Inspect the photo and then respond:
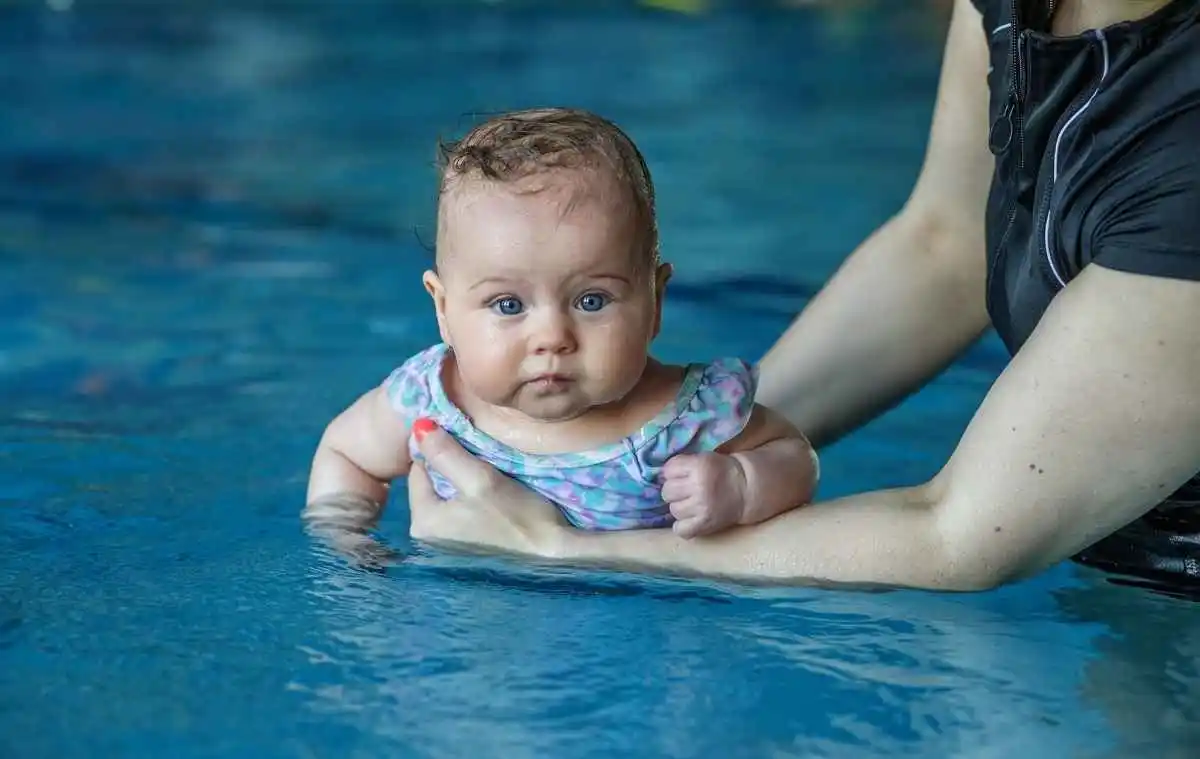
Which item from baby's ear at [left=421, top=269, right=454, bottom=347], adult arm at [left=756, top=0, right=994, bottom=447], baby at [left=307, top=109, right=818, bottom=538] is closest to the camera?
baby at [left=307, top=109, right=818, bottom=538]

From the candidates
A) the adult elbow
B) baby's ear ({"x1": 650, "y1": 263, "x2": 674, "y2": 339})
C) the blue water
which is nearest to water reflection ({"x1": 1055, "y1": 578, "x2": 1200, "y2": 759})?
the blue water

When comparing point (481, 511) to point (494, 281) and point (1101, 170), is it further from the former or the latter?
point (1101, 170)

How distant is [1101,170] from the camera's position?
71.2 inches


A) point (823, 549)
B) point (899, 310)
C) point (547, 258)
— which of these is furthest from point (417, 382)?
point (899, 310)

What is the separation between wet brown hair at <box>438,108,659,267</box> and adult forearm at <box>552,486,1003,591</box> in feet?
1.06

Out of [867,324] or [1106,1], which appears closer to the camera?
[1106,1]

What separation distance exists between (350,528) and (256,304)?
184cm

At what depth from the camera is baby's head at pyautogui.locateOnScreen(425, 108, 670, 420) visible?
6.31 ft

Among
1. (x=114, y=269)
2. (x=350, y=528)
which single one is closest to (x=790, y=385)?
(x=350, y=528)

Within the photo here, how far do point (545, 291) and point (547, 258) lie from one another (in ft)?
0.12

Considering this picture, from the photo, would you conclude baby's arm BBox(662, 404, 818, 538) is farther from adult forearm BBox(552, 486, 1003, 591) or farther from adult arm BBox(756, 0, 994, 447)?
adult arm BBox(756, 0, 994, 447)

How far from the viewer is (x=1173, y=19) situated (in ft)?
5.82

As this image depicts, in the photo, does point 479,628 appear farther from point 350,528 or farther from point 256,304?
point 256,304

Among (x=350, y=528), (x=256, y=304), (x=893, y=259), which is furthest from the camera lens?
(x=256, y=304)
